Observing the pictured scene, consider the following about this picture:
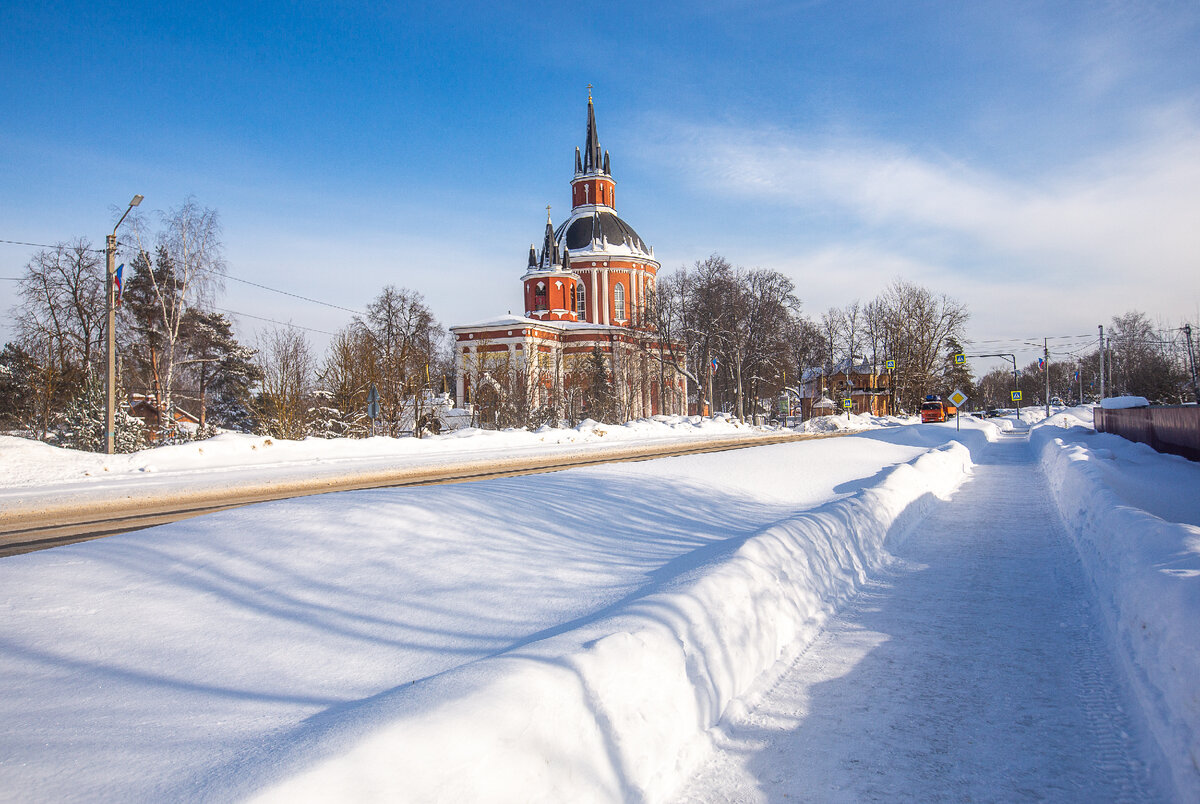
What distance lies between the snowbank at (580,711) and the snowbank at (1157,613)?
2.22 m

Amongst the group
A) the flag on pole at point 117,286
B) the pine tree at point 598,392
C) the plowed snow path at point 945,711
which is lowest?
the plowed snow path at point 945,711

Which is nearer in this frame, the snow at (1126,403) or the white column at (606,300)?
the snow at (1126,403)

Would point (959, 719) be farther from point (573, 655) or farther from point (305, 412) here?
point (305, 412)

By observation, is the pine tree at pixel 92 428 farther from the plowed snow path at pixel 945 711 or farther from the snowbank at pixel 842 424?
the snowbank at pixel 842 424

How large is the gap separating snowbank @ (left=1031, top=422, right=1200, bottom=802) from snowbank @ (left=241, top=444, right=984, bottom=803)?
2218 mm

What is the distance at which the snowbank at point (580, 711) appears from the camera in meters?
2.51

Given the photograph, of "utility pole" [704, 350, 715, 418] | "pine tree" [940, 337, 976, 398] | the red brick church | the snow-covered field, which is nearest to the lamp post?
the snow-covered field

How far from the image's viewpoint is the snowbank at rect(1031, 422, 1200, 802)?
3668 mm

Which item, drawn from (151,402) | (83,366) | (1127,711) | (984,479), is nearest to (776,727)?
(1127,711)

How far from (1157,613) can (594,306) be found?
2874 inches

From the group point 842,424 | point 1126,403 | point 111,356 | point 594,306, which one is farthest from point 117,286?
point 594,306

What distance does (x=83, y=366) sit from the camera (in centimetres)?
3556

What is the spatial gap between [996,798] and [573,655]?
7.25 feet

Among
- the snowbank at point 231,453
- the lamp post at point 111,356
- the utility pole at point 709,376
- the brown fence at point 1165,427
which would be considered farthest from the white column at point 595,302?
the lamp post at point 111,356
